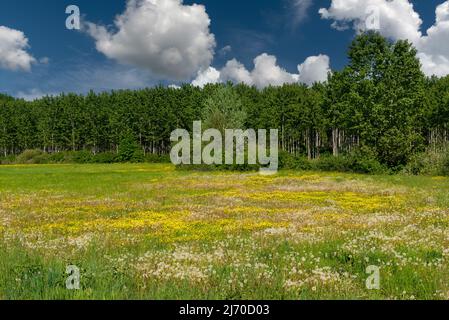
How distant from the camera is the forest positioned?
57.6 meters

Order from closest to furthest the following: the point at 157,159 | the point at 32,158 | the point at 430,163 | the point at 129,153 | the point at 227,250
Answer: the point at 227,250, the point at 430,163, the point at 157,159, the point at 129,153, the point at 32,158

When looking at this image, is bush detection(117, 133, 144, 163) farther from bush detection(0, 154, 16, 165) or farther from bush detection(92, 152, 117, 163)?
bush detection(0, 154, 16, 165)

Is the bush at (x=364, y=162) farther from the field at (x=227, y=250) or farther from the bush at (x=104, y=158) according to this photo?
the bush at (x=104, y=158)

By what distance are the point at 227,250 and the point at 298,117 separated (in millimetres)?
108731

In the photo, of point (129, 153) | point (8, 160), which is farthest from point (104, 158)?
point (8, 160)

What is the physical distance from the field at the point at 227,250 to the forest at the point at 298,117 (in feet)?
123

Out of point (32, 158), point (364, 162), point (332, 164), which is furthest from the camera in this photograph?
point (32, 158)

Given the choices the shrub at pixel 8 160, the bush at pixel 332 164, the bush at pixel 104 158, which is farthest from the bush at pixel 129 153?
the bush at pixel 332 164

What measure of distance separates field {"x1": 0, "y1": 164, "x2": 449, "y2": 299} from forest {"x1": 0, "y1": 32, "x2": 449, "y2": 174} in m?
37.4

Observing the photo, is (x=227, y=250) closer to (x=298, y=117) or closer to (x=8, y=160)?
(x=298, y=117)

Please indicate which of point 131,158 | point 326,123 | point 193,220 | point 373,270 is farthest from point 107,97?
point 373,270

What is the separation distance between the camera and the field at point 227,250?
286 inches

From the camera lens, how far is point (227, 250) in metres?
10.7
